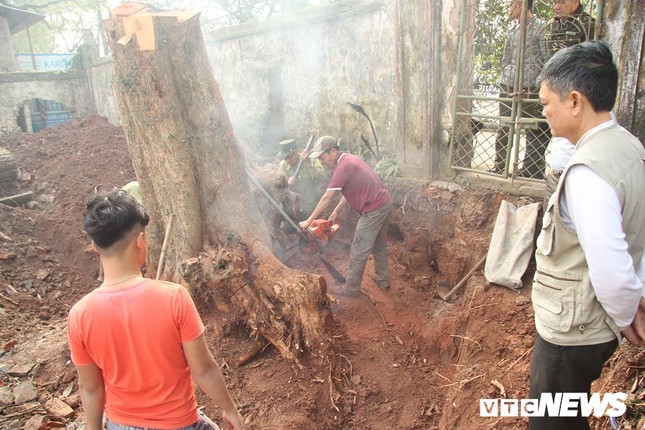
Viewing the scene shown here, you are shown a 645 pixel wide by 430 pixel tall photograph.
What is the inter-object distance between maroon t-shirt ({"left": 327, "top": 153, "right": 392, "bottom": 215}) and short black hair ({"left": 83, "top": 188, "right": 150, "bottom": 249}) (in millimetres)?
3632

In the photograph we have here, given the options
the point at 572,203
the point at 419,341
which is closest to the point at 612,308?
the point at 572,203

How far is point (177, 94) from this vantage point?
3.95 meters

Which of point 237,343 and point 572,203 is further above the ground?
point 572,203

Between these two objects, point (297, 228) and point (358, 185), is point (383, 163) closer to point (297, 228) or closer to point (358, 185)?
point (358, 185)

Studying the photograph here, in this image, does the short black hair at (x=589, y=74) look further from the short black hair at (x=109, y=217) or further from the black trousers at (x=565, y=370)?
the short black hair at (x=109, y=217)

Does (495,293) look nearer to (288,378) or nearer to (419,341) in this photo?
(419,341)

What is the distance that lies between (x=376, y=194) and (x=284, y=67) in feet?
17.0

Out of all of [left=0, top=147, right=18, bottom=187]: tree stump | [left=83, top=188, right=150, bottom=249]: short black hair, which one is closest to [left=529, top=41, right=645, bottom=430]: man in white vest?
[left=83, top=188, right=150, bottom=249]: short black hair

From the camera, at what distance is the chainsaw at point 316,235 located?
5.41m

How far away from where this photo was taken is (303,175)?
744 cm

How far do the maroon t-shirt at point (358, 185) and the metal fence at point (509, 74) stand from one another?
4.42ft

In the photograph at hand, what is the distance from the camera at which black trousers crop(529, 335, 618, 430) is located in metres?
1.87

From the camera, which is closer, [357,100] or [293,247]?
[293,247]
